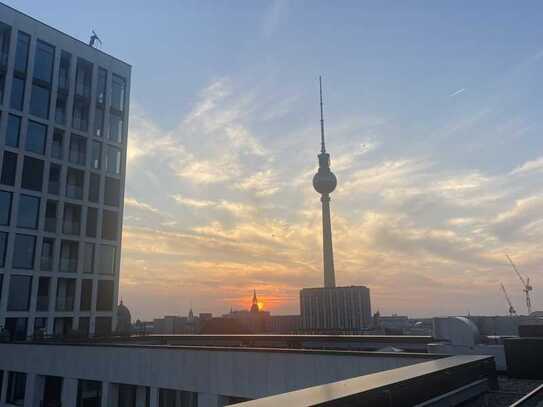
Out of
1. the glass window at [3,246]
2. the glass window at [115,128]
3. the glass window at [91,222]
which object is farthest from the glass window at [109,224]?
the glass window at [3,246]

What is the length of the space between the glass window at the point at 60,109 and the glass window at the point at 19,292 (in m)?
16.1

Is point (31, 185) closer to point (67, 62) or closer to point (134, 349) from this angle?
point (67, 62)

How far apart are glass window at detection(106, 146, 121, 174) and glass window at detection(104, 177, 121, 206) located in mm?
1059

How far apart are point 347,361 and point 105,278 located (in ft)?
123

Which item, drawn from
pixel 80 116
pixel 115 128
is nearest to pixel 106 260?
pixel 115 128

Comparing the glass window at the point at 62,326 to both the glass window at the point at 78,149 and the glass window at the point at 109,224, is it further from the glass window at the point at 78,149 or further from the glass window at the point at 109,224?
the glass window at the point at 78,149

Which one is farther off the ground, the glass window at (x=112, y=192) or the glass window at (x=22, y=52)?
the glass window at (x=22, y=52)

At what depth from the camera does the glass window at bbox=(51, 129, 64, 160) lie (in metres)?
44.6

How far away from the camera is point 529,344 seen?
12109 millimetres

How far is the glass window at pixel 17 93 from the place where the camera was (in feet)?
138

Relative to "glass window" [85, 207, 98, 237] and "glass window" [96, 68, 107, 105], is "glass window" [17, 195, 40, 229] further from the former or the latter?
"glass window" [96, 68, 107, 105]

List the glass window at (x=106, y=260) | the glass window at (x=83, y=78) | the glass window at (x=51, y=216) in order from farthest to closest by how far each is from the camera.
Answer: the glass window at (x=83, y=78)
the glass window at (x=106, y=260)
the glass window at (x=51, y=216)

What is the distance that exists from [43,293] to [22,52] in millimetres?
23297

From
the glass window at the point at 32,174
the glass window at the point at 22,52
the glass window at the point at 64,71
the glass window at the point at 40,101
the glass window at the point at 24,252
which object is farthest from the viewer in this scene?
the glass window at the point at 64,71
